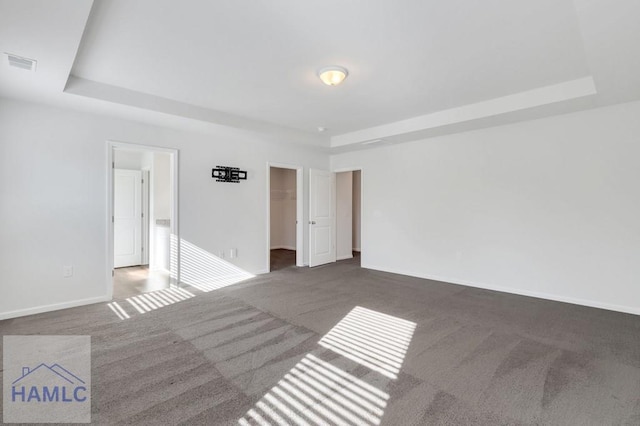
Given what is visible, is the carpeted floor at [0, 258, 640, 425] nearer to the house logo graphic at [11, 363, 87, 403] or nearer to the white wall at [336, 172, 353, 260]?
the house logo graphic at [11, 363, 87, 403]

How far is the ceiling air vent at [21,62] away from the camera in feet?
8.33

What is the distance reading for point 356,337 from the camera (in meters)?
2.91

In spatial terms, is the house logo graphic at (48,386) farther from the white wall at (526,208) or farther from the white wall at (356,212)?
the white wall at (356,212)

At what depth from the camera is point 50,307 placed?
3643 mm

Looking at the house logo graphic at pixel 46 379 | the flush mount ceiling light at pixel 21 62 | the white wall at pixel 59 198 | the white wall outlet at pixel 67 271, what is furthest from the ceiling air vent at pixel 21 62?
the house logo graphic at pixel 46 379

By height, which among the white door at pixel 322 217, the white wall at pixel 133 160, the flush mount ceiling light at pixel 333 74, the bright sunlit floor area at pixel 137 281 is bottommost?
the bright sunlit floor area at pixel 137 281

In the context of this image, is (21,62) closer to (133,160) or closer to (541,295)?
(133,160)

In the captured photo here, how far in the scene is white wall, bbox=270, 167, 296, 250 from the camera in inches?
344

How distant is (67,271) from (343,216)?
5266mm

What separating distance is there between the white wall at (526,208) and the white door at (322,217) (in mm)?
1250

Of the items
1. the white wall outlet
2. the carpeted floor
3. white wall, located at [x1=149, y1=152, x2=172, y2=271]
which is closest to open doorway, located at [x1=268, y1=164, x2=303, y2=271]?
white wall, located at [x1=149, y1=152, x2=172, y2=271]

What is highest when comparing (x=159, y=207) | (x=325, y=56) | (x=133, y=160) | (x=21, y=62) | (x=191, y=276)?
(x=325, y=56)

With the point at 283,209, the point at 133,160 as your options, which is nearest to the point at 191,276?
the point at 133,160

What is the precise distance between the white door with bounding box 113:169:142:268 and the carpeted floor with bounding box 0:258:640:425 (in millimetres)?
2779
